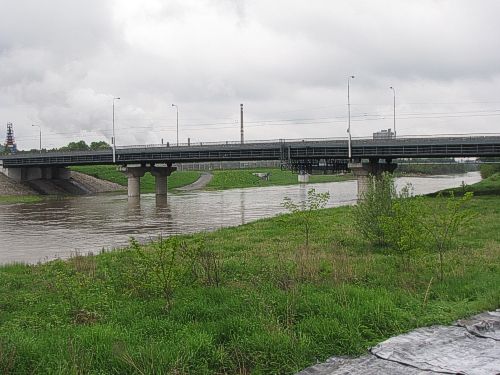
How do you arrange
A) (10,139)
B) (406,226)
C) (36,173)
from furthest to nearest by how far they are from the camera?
1. (10,139)
2. (36,173)
3. (406,226)

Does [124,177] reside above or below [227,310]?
above

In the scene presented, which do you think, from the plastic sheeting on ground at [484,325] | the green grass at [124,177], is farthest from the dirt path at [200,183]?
the plastic sheeting on ground at [484,325]

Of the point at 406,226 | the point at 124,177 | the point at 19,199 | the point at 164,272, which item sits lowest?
the point at 19,199

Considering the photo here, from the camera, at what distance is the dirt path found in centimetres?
10631

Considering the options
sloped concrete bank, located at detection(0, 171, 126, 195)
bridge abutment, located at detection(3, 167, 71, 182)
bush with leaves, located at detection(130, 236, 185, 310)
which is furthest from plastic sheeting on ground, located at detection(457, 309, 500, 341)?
bridge abutment, located at detection(3, 167, 71, 182)

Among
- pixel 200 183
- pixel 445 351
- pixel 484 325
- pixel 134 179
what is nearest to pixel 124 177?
pixel 200 183

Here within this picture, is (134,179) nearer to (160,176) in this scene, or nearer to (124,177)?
(160,176)

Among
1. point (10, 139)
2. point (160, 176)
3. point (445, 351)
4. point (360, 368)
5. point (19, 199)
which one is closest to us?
point (360, 368)

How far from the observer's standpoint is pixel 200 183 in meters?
116

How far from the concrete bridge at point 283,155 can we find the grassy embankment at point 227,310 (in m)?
44.9

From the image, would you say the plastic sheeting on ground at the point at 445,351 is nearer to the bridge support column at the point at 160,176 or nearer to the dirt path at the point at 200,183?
the bridge support column at the point at 160,176

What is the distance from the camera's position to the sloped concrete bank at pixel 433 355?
712 centimetres

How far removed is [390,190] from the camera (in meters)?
18.1

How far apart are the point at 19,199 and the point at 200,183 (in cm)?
4389
